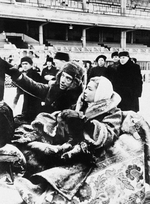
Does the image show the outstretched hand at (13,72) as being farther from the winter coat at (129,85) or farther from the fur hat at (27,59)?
the winter coat at (129,85)

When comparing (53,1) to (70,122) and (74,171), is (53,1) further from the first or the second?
(74,171)

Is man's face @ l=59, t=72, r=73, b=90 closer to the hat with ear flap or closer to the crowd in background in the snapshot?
the crowd in background

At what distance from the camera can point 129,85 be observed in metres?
3.15

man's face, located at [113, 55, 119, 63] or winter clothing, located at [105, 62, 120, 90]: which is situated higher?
man's face, located at [113, 55, 119, 63]

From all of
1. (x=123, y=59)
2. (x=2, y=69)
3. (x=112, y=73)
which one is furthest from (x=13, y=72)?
(x=123, y=59)

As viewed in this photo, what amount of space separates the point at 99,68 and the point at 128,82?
0.41m

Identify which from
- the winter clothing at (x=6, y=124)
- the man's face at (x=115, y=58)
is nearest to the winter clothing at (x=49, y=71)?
the winter clothing at (x=6, y=124)

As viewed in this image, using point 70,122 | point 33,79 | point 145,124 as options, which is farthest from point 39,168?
point 145,124

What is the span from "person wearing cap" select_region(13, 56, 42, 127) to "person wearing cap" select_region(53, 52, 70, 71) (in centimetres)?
23

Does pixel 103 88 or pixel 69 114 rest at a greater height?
pixel 103 88

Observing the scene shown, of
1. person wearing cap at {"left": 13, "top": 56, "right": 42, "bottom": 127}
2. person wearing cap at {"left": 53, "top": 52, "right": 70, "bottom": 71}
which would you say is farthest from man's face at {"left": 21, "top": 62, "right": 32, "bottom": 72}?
person wearing cap at {"left": 53, "top": 52, "right": 70, "bottom": 71}

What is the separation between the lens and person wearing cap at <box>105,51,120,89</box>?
9.91ft

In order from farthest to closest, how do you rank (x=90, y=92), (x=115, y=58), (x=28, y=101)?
(x=115, y=58) < (x=90, y=92) < (x=28, y=101)

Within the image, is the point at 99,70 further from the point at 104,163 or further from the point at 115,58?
the point at 104,163
